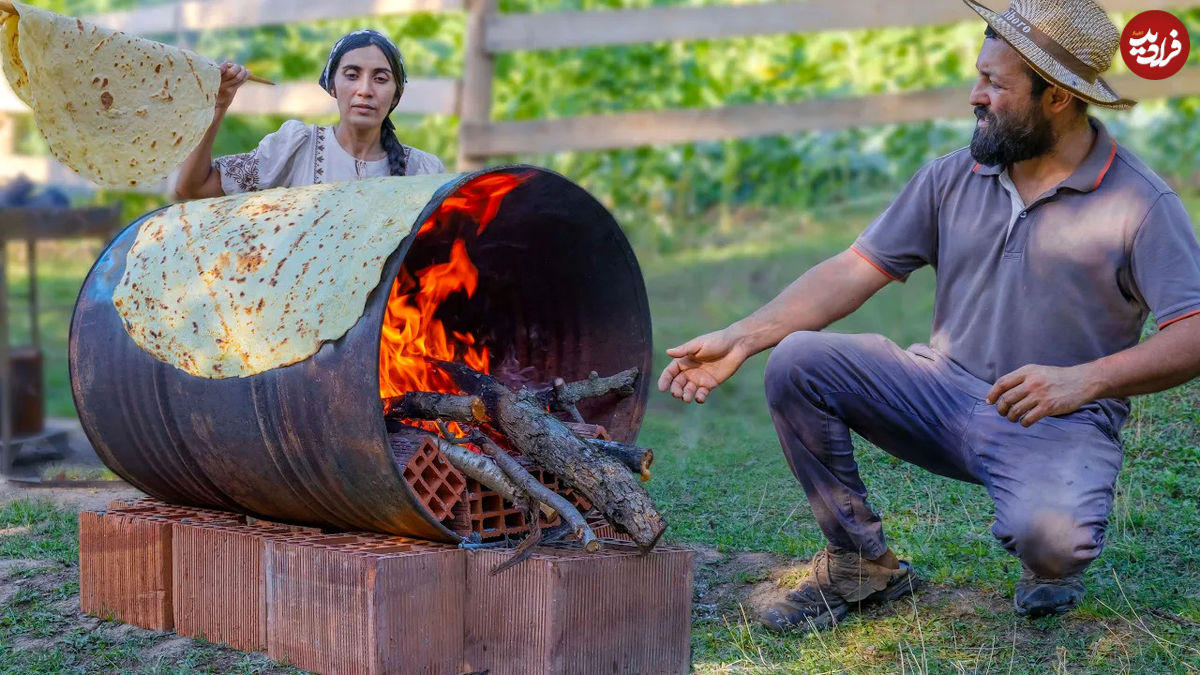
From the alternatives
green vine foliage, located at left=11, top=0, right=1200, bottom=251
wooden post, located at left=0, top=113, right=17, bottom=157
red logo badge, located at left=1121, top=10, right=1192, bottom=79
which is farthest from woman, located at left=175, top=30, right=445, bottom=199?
green vine foliage, located at left=11, top=0, right=1200, bottom=251

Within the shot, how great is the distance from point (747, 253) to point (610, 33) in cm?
279

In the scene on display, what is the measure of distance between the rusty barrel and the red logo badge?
4.17m

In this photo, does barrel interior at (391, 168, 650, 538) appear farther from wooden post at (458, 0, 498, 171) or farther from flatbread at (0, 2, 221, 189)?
wooden post at (458, 0, 498, 171)

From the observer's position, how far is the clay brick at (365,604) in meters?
2.79

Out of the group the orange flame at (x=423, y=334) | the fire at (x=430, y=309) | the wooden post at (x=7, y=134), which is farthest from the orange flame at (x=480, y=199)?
the wooden post at (x=7, y=134)

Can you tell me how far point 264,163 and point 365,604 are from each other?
174 centimetres

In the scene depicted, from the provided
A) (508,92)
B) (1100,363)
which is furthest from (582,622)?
(508,92)

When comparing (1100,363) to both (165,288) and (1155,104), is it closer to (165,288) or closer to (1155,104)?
(165,288)

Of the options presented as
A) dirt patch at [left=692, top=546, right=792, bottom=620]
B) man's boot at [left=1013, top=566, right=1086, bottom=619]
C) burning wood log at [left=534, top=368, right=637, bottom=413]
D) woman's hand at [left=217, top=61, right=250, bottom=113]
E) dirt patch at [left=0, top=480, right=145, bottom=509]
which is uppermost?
woman's hand at [left=217, top=61, right=250, bottom=113]

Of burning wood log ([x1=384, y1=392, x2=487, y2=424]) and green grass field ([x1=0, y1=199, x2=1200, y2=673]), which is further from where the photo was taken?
burning wood log ([x1=384, y1=392, x2=487, y2=424])

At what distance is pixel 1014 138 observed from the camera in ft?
10.5

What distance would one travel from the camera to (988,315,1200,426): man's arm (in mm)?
2947

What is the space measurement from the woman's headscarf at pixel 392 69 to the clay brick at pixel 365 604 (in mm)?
1452

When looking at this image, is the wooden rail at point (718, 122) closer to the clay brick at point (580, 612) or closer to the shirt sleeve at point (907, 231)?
the shirt sleeve at point (907, 231)
